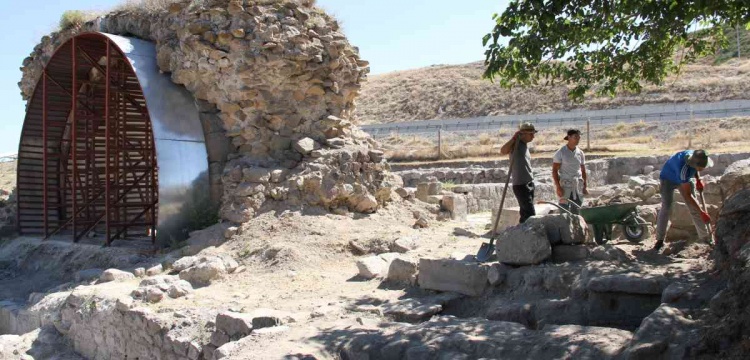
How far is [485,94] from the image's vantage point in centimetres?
4800

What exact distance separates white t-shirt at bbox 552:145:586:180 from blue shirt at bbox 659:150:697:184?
134 cm

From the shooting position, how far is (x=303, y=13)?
11.7 metres

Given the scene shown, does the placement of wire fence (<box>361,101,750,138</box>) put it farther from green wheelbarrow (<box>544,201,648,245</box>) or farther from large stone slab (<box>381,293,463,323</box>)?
large stone slab (<box>381,293,463,323</box>)

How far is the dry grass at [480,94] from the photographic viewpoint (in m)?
39.3

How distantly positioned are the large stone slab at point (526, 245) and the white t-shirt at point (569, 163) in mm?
1704

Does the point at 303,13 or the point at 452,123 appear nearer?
the point at 303,13

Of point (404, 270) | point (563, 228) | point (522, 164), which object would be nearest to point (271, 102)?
point (404, 270)

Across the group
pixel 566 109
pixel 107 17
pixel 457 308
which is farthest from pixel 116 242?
pixel 566 109

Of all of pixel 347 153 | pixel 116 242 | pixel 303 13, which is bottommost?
pixel 116 242

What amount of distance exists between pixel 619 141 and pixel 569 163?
1937 centimetres

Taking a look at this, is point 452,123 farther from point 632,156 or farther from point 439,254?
point 439,254

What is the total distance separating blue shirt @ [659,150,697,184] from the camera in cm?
698

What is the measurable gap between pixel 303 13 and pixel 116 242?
17.7ft

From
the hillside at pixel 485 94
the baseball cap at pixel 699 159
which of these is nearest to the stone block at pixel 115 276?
the baseball cap at pixel 699 159
